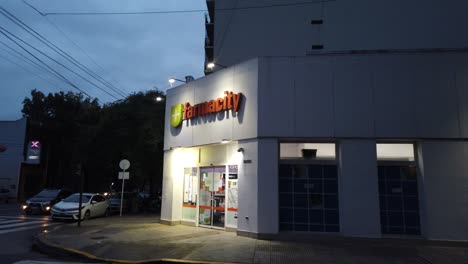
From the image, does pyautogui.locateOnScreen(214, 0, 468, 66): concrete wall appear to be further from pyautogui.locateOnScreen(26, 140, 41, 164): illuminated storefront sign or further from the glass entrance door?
pyautogui.locateOnScreen(26, 140, 41, 164): illuminated storefront sign

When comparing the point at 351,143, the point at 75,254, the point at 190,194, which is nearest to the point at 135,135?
the point at 190,194

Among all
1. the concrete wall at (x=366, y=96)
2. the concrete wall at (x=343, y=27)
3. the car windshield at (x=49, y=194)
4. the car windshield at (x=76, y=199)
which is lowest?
the car windshield at (x=76, y=199)

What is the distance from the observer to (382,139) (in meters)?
12.3

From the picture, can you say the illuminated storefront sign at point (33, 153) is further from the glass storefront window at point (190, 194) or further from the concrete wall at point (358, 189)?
the concrete wall at point (358, 189)

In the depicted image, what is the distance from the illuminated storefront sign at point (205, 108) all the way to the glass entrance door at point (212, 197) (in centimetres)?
248

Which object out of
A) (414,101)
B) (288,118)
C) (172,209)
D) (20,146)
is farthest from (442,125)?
(20,146)

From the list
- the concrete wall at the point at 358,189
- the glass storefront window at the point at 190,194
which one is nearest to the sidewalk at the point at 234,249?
the concrete wall at the point at 358,189

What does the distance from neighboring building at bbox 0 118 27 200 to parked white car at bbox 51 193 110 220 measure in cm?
2391

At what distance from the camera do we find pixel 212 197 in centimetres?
1499

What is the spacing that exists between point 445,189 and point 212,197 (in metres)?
8.68

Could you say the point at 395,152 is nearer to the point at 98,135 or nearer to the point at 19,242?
the point at 19,242

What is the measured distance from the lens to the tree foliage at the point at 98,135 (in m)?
25.0

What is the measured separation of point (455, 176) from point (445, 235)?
1.98 metres

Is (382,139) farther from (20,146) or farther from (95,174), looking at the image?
(20,146)
